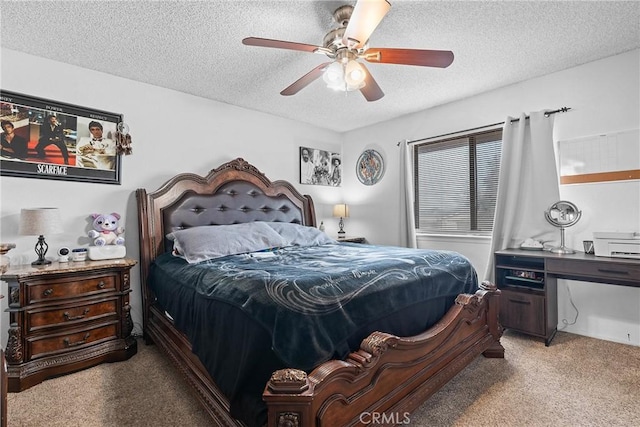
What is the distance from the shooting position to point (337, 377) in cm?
122

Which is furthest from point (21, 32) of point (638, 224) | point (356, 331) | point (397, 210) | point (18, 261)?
point (638, 224)

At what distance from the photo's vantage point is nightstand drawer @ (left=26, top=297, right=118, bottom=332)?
209 centimetres

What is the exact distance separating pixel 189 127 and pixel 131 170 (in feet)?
2.48

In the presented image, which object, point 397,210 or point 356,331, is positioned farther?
point 397,210

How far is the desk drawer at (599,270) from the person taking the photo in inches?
88.3

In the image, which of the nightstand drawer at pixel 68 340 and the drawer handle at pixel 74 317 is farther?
the drawer handle at pixel 74 317

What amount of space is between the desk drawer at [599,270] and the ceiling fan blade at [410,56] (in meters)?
1.88

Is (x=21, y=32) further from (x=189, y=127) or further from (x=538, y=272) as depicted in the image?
(x=538, y=272)

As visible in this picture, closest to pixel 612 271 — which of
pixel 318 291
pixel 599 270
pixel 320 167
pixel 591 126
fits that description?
pixel 599 270

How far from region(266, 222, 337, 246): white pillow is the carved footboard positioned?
61.7 inches

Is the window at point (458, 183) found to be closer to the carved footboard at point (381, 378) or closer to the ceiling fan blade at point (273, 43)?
the carved footboard at point (381, 378)

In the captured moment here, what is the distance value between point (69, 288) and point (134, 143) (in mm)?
1453

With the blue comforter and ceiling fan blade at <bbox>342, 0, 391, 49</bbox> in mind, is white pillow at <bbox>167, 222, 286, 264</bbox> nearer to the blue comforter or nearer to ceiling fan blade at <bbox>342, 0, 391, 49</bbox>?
the blue comforter

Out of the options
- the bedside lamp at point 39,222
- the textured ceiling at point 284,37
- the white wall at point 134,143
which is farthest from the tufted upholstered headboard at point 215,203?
the textured ceiling at point 284,37
